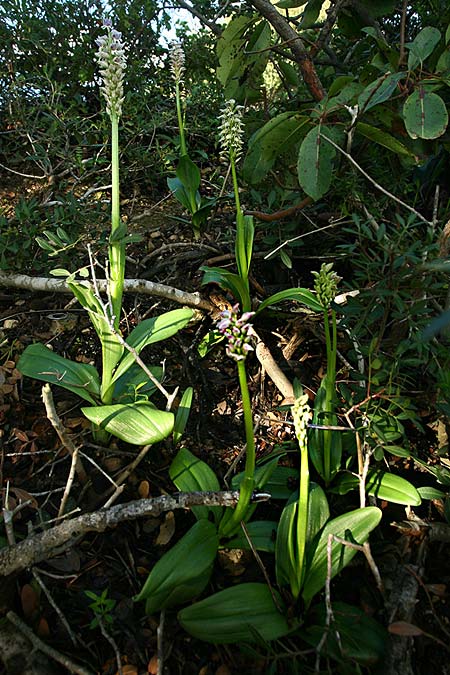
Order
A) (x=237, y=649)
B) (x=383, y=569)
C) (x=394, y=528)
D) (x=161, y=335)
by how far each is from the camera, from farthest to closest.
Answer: (x=161, y=335)
(x=394, y=528)
(x=383, y=569)
(x=237, y=649)

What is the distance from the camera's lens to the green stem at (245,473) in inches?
47.8

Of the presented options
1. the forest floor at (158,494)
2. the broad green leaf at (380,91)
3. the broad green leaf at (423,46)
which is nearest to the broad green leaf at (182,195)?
the forest floor at (158,494)

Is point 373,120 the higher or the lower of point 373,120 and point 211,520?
the higher

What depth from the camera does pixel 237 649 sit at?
1.22 meters

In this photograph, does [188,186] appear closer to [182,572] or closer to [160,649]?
[182,572]

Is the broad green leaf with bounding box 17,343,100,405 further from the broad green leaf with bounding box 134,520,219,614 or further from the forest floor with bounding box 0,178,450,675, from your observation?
the broad green leaf with bounding box 134,520,219,614

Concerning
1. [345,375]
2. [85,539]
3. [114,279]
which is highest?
[114,279]

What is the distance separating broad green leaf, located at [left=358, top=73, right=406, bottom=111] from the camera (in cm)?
143

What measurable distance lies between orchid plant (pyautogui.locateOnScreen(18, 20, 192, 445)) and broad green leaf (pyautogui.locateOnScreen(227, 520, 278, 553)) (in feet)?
1.36

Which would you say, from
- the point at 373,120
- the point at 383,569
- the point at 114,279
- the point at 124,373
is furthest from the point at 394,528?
the point at 373,120

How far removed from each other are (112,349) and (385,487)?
933 millimetres

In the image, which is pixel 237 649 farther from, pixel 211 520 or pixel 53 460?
pixel 53 460

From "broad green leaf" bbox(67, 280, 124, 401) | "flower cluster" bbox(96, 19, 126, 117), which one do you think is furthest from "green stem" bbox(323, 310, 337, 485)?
"flower cluster" bbox(96, 19, 126, 117)

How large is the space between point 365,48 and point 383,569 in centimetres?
216
